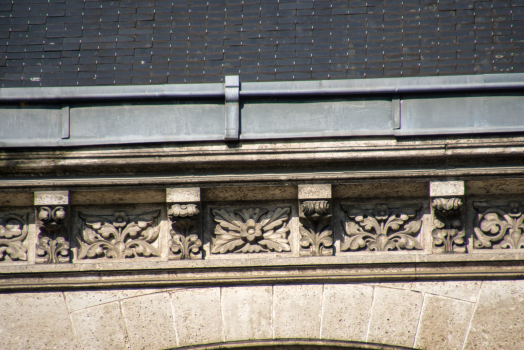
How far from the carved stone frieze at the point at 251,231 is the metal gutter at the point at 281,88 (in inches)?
37.6

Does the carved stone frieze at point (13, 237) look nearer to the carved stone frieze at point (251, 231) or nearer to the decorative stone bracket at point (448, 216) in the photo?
the carved stone frieze at point (251, 231)

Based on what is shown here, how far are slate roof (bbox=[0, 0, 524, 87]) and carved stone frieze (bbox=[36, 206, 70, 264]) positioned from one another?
108 centimetres

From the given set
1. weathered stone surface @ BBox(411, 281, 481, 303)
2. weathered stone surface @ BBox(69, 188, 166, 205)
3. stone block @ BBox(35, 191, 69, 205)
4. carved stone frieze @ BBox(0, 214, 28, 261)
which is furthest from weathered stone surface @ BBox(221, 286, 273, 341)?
carved stone frieze @ BBox(0, 214, 28, 261)

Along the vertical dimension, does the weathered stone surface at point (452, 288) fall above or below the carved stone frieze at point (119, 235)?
below

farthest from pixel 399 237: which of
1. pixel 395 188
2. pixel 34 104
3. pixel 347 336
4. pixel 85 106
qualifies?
pixel 34 104

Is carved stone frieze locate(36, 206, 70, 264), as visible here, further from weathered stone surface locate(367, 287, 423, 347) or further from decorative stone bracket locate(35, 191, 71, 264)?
weathered stone surface locate(367, 287, 423, 347)

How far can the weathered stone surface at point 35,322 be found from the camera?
13.9 ft

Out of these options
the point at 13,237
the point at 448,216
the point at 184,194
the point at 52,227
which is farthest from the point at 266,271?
the point at 13,237

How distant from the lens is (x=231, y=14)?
484 centimetres

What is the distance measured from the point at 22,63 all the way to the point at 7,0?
0.74m

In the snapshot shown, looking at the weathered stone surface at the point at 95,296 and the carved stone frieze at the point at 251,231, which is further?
the carved stone frieze at the point at 251,231

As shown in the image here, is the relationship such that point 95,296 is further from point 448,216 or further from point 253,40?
point 448,216

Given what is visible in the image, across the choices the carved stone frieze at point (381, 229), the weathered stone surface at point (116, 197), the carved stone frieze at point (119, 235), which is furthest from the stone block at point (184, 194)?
the carved stone frieze at point (381, 229)

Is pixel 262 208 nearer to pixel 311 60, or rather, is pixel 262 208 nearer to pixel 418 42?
pixel 311 60
